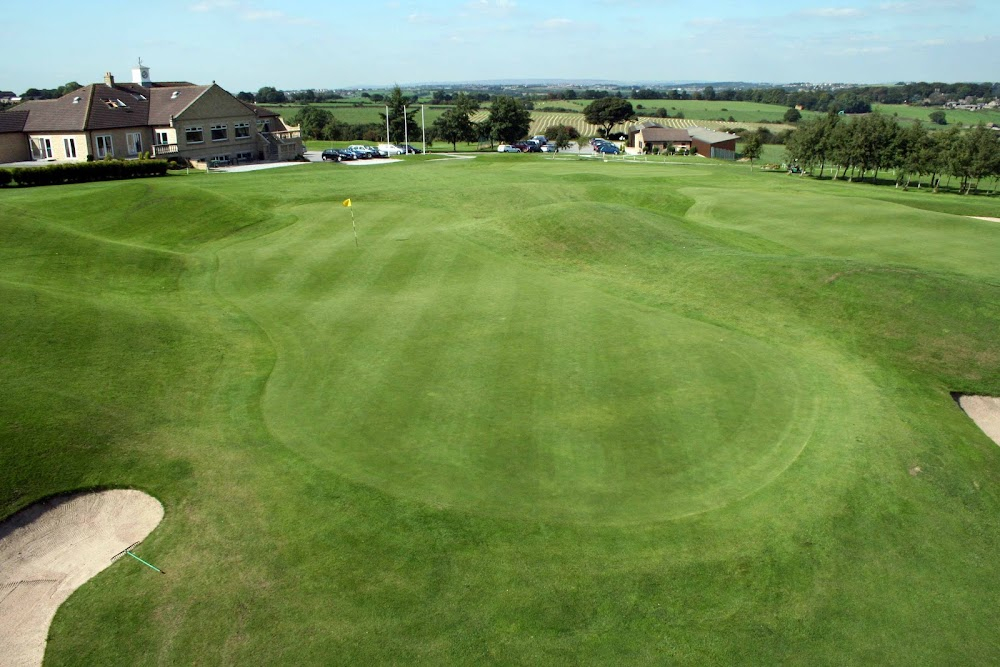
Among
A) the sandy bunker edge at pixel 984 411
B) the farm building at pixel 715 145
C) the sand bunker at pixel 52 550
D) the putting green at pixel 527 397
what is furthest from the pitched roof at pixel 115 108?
the farm building at pixel 715 145

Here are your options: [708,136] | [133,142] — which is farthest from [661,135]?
[133,142]

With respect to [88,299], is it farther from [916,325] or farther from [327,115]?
[327,115]

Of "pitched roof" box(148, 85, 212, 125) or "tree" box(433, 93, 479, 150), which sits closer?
"pitched roof" box(148, 85, 212, 125)

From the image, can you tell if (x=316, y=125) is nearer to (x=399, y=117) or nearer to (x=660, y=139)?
(x=399, y=117)

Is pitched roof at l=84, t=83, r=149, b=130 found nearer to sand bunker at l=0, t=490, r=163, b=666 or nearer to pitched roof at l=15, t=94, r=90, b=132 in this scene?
pitched roof at l=15, t=94, r=90, b=132

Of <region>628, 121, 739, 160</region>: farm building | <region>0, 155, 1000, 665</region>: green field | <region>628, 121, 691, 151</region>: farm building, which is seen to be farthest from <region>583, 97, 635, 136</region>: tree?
<region>0, 155, 1000, 665</region>: green field

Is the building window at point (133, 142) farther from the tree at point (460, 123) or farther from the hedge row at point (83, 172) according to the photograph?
the tree at point (460, 123)

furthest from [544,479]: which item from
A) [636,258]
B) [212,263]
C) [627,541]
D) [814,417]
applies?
[212,263]
